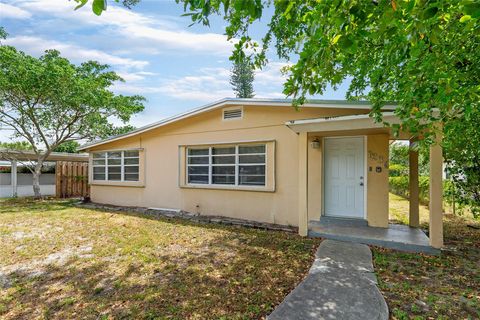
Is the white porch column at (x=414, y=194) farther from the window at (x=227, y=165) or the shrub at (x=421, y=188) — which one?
the window at (x=227, y=165)

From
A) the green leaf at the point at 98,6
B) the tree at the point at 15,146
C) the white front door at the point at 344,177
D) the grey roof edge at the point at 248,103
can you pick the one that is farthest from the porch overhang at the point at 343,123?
the tree at the point at 15,146

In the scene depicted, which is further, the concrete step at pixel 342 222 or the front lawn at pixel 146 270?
the concrete step at pixel 342 222

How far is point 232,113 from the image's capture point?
855cm

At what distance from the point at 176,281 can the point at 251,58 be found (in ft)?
13.9

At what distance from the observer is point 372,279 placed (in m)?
4.00

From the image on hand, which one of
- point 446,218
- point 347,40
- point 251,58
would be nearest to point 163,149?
point 251,58

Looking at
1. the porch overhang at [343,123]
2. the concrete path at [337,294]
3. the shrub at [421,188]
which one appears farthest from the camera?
the shrub at [421,188]

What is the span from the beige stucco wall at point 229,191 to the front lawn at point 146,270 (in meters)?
1.07

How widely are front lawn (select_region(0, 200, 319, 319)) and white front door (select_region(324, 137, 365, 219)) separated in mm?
1746

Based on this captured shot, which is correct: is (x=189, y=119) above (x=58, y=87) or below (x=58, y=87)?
below

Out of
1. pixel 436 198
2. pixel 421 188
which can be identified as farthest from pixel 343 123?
pixel 421 188

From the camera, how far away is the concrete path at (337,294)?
3.05 metres

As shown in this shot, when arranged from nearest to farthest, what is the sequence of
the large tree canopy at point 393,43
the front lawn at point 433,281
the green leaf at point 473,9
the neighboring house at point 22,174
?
the green leaf at point 473,9
the large tree canopy at point 393,43
the front lawn at point 433,281
the neighboring house at point 22,174

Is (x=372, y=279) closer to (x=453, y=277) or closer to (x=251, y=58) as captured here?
(x=453, y=277)
